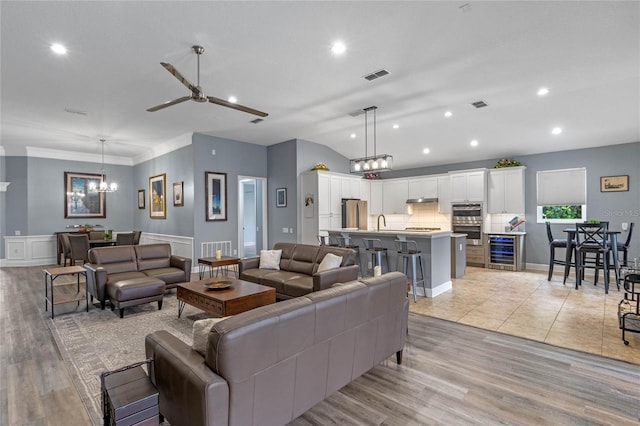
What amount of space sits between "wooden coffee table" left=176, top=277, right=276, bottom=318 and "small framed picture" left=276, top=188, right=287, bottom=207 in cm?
415

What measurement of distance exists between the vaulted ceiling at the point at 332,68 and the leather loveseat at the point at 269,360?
8.77ft

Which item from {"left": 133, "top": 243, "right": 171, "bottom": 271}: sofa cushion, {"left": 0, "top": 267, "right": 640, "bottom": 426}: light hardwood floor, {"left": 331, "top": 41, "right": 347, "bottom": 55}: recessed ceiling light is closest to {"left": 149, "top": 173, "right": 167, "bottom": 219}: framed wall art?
{"left": 133, "top": 243, "right": 171, "bottom": 271}: sofa cushion

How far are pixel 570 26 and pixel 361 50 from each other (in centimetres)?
212

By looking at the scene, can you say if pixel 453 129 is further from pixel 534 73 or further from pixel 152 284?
pixel 152 284

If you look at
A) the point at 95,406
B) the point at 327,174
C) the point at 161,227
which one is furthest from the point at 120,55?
the point at 161,227

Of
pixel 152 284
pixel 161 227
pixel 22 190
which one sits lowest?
pixel 152 284

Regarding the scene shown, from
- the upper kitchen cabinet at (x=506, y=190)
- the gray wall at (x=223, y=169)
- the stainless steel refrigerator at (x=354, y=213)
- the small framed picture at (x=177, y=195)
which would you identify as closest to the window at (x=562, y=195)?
the upper kitchen cabinet at (x=506, y=190)

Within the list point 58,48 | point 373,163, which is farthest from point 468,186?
point 58,48

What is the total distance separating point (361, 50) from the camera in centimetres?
375

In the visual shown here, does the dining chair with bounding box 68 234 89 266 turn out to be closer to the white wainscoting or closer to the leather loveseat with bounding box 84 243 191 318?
the white wainscoting

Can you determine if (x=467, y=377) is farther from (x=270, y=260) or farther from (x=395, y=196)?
(x=395, y=196)

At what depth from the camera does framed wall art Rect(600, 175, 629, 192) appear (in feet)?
21.6

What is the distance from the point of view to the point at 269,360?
1.75 meters

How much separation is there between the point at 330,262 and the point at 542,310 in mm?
3030
